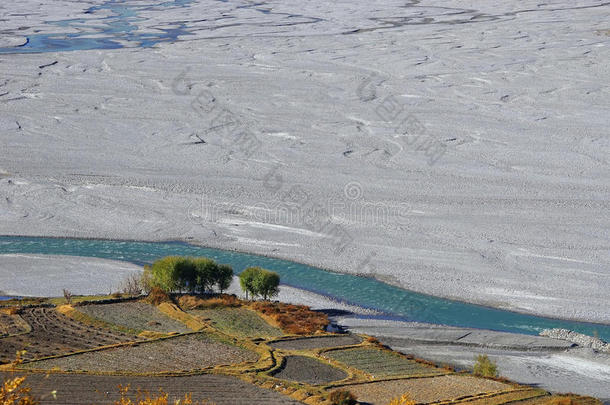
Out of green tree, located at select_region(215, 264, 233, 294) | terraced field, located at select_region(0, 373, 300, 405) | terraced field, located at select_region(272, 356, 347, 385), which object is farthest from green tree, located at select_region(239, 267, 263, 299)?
terraced field, located at select_region(0, 373, 300, 405)

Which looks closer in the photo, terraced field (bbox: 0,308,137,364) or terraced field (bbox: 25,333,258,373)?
terraced field (bbox: 25,333,258,373)

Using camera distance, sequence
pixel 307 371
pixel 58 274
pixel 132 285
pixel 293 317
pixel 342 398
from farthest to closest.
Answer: pixel 58 274 → pixel 132 285 → pixel 293 317 → pixel 307 371 → pixel 342 398

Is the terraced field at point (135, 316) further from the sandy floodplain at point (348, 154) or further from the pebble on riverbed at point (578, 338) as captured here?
the pebble on riverbed at point (578, 338)

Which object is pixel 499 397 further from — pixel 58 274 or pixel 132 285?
pixel 58 274

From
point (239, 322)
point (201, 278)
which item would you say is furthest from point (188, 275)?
point (239, 322)

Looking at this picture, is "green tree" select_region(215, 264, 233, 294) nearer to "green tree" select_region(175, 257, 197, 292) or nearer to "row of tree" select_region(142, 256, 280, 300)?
"row of tree" select_region(142, 256, 280, 300)
